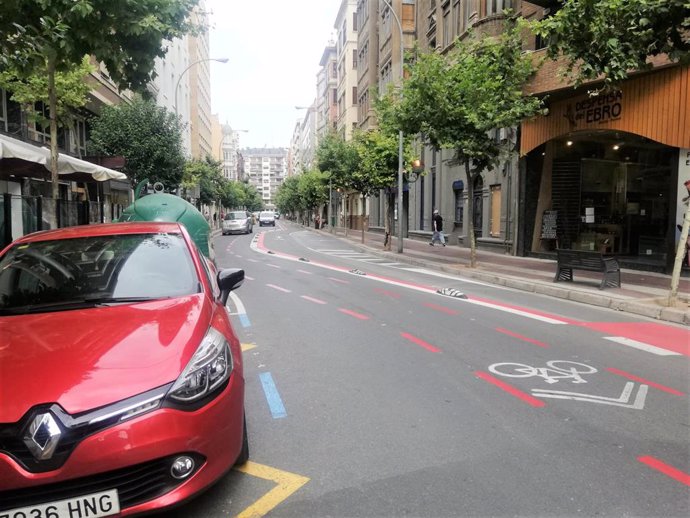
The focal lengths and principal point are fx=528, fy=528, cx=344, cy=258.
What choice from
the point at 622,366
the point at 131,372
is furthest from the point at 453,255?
the point at 131,372

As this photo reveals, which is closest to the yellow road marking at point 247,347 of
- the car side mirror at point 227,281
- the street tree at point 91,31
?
the car side mirror at point 227,281

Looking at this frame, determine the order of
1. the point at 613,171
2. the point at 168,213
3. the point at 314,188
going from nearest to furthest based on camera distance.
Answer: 1. the point at 168,213
2. the point at 613,171
3. the point at 314,188

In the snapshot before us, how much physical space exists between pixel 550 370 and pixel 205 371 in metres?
4.20

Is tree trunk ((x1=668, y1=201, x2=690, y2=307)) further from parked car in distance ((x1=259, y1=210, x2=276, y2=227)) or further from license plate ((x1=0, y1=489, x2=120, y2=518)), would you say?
parked car in distance ((x1=259, y1=210, x2=276, y2=227))

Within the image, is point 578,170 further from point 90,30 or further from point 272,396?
point 272,396

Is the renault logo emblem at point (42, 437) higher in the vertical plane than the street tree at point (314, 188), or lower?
lower

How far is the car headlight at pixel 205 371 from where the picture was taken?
8.83ft

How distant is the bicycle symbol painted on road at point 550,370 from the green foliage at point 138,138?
729 inches

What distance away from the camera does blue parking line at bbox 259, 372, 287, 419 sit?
4485 mm

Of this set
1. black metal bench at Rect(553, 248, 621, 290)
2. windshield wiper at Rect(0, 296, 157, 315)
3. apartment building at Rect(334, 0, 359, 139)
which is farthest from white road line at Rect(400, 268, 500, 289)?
apartment building at Rect(334, 0, 359, 139)

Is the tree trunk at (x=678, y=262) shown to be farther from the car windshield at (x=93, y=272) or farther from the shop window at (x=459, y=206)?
the shop window at (x=459, y=206)

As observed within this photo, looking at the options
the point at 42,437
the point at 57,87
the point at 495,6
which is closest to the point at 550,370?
the point at 42,437

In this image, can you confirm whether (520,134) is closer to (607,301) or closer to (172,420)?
(607,301)

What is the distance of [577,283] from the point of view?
13086 mm
